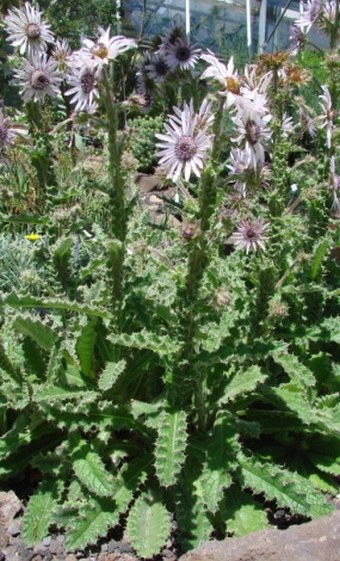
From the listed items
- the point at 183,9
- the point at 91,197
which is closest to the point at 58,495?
the point at 91,197

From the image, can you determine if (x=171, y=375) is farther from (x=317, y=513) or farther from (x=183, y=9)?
(x=183, y=9)

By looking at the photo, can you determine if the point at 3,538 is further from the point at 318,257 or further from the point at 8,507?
the point at 318,257

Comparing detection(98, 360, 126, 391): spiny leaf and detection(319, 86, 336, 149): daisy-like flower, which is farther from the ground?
detection(319, 86, 336, 149): daisy-like flower

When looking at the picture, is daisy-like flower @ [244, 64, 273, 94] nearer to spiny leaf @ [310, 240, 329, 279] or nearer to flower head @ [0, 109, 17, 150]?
spiny leaf @ [310, 240, 329, 279]

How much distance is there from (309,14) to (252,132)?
1.26m

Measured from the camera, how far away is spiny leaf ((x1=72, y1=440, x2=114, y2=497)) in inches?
102

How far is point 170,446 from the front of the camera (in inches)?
101

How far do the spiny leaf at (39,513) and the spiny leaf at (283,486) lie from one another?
771 millimetres

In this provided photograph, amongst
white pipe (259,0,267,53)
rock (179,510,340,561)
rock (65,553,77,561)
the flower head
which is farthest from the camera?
white pipe (259,0,267,53)

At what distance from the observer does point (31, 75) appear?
10.0 feet

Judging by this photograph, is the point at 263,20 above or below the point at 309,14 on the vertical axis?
above

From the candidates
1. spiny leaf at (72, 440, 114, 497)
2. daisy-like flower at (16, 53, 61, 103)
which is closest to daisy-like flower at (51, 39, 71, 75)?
daisy-like flower at (16, 53, 61, 103)

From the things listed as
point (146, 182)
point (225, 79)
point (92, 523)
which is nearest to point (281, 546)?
point (92, 523)

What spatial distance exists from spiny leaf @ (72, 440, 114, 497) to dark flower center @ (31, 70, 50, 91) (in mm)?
1582
